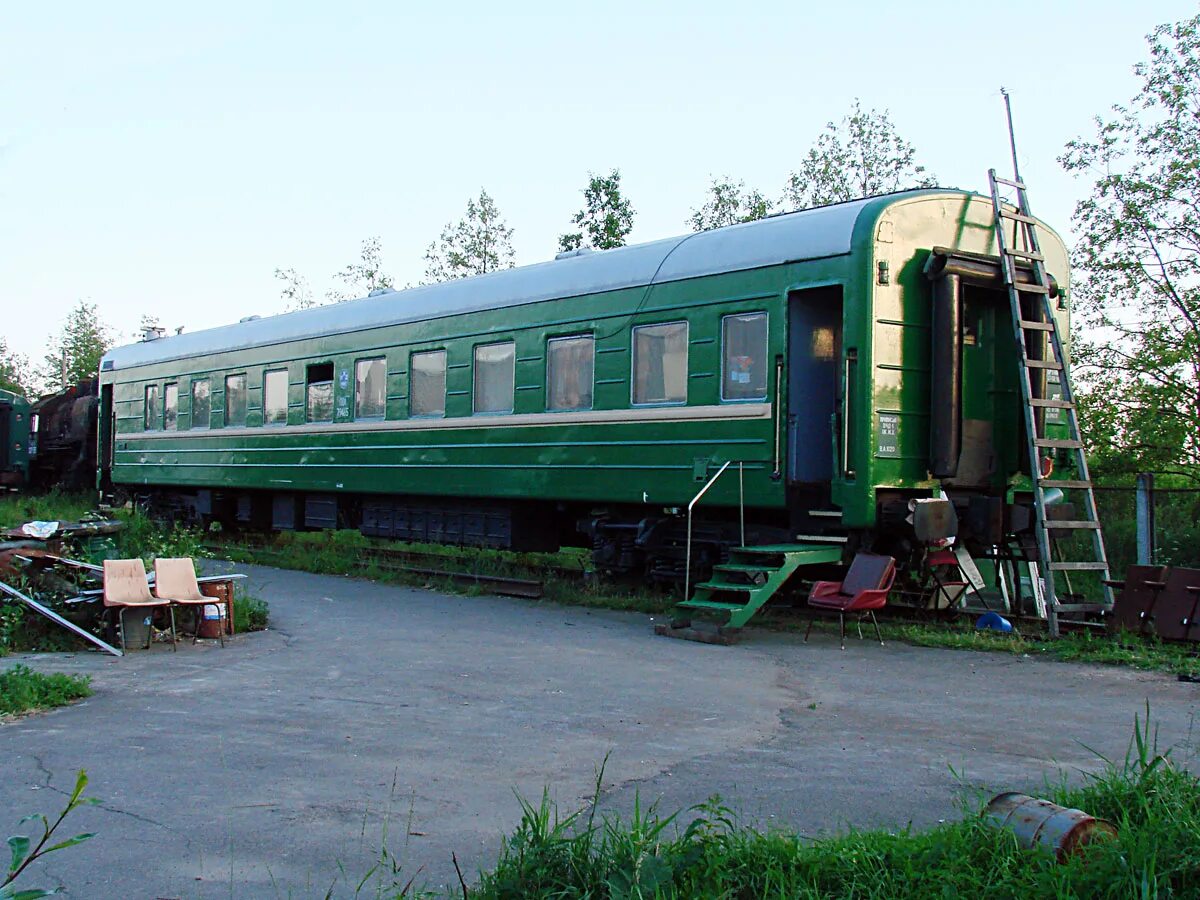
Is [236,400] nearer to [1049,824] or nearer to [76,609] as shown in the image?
[76,609]

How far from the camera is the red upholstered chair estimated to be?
29.7 ft

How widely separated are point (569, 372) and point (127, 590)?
5.14m

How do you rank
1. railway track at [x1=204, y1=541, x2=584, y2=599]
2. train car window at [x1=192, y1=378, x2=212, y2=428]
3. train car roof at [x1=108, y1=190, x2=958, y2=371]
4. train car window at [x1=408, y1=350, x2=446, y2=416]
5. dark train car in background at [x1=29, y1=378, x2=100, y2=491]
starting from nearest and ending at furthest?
train car roof at [x1=108, y1=190, x2=958, y2=371] < railway track at [x1=204, y1=541, x2=584, y2=599] < train car window at [x1=408, y1=350, x2=446, y2=416] < train car window at [x1=192, y1=378, x2=212, y2=428] < dark train car in background at [x1=29, y1=378, x2=100, y2=491]

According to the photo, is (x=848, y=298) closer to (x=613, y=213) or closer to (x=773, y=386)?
(x=773, y=386)

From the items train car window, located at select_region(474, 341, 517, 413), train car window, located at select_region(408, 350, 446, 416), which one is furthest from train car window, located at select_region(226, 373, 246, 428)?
train car window, located at select_region(474, 341, 517, 413)

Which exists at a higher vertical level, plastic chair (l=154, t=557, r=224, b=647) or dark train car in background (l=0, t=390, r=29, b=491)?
dark train car in background (l=0, t=390, r=29, b=491)

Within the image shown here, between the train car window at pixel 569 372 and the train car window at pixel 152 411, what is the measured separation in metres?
10.9

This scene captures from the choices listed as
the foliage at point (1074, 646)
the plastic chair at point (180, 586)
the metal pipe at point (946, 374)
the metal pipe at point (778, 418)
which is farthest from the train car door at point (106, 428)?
the foliage at point (1074, 646)

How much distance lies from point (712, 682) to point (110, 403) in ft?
61.1

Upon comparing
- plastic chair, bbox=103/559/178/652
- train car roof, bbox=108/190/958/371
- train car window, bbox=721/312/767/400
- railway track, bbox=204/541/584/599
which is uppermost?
train car roof, bbox=108/190/958/371

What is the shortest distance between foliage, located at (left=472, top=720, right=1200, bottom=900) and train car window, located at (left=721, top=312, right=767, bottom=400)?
22.2 ft

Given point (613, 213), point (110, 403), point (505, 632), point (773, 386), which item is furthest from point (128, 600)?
point (613, 213)

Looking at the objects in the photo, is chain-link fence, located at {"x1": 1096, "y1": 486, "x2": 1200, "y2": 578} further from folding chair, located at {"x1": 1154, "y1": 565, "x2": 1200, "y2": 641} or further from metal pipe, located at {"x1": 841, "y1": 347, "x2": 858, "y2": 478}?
metal pipe, located at {"x1": 841, "y1": 347, "x2": 858, "y2": 478}

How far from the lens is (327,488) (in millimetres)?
16344
